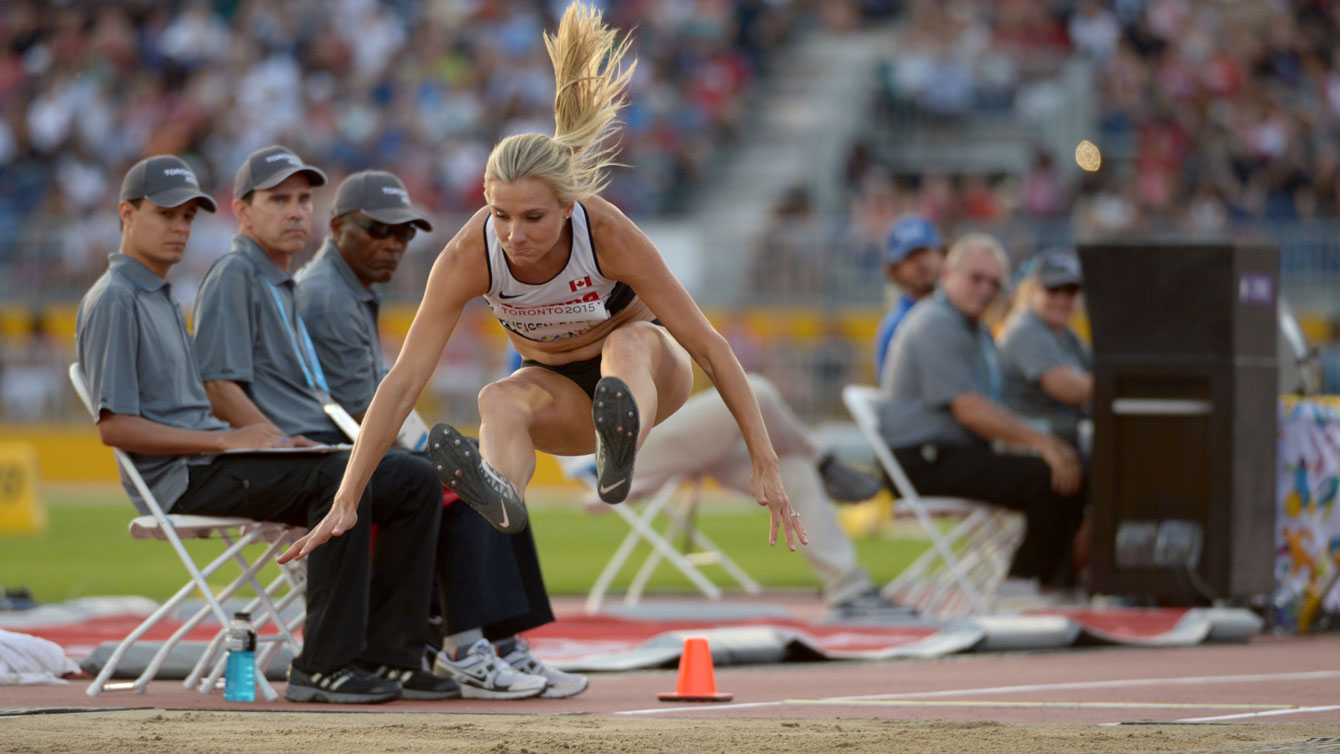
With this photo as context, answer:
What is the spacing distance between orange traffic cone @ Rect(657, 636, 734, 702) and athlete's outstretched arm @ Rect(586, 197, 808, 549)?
0.79 metres

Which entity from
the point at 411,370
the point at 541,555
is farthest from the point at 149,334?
the point at 541,555

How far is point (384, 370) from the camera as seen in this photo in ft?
25.2

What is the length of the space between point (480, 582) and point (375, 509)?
0.54 m

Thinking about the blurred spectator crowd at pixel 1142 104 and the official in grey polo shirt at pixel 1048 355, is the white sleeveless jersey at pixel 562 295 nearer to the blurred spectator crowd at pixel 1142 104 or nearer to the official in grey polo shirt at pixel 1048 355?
the official in grey polo shirt at pixel 1048 355

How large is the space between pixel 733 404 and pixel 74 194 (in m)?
20.3

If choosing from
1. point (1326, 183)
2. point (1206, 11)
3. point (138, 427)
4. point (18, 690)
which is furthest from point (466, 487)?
point (1206, 11)

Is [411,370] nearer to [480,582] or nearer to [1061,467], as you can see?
[480,582]

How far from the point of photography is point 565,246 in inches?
240

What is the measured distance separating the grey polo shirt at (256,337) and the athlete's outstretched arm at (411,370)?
136cm

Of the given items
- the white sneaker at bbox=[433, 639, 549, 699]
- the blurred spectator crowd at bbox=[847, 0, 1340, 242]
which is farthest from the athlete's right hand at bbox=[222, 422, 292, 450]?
the blurred spectator crowd at bbox=[847, 0, 1340, 242]

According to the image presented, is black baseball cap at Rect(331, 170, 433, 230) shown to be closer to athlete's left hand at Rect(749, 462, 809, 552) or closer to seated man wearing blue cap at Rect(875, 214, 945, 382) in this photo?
athlete's left hand at Rect(749, 462, 809, 552)

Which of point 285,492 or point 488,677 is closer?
point 285,492

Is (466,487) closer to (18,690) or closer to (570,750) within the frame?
(570,750)

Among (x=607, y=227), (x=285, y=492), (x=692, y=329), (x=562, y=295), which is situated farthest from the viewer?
(x=285, y=492)
